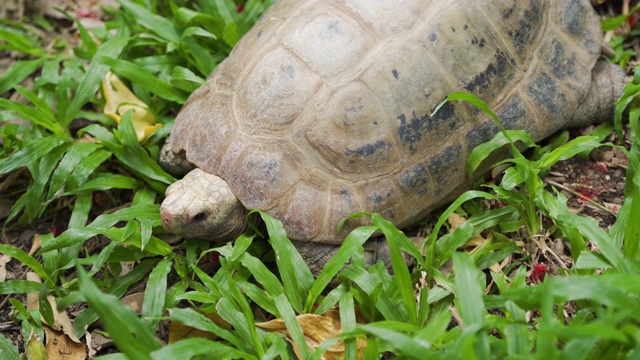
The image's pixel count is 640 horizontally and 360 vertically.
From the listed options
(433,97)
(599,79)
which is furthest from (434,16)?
(599,79)

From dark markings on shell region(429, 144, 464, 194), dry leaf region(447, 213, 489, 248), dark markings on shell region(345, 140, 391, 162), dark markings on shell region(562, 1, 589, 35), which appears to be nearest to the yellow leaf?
dark markings on shell region(345, 140, 391, 162)

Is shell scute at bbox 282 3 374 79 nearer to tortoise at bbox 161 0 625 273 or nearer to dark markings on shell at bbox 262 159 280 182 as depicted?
tortoise at bbox 161 0 625 273

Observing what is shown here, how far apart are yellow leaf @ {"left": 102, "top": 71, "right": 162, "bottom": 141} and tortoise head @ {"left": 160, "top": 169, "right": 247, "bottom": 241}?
29.8 inches

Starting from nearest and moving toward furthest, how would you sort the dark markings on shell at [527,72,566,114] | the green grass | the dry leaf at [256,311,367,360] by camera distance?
1. the green grass
2. the dry leaf at [256,311,367,360]
3. the dark markings on shell at [527,72,566,114]

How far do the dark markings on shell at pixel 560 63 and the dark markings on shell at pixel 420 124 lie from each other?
758 mm

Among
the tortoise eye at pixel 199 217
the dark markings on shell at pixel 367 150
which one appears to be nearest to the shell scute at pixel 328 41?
the dark markings on shell at pixel 367 150

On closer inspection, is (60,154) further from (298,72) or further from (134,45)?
(298,72)

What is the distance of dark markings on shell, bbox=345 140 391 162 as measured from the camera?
2977 mm

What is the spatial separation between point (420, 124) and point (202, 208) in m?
1.22

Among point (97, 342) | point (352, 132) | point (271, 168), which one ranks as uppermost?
point (352, 132)

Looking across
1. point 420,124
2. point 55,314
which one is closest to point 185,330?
point 55,314

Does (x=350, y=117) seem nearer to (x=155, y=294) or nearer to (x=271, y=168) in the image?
(x=271, y=168)

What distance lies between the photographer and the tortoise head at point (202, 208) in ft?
9.76

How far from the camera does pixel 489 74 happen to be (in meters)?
3.18
